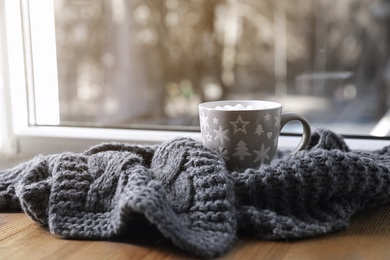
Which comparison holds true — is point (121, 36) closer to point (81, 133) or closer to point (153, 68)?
point (153, 68)

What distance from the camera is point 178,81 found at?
1.95m

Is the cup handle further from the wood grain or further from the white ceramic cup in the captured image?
the wood grain

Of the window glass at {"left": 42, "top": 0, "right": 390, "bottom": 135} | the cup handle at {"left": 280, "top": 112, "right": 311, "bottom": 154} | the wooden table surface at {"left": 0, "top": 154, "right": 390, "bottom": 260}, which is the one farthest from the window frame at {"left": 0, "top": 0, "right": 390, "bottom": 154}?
the window glass at {"left": 42, "top": 0, "right": 390, "bottom": 135}

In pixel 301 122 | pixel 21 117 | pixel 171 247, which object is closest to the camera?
pixel 171 247

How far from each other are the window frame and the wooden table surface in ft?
1.21

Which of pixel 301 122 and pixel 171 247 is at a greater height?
pixel 301 122

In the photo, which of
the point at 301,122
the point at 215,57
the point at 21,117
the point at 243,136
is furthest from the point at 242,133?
the point at 215,57

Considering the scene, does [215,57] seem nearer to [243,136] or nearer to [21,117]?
[21,117]

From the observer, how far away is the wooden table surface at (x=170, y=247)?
47 centimetres

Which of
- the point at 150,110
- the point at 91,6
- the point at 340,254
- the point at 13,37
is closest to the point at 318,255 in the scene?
the point at 340,254

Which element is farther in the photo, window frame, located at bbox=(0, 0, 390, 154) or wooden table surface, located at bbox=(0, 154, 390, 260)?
window frame, located at bbox=(0, 0, 390, 154)

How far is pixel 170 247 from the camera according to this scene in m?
0.49

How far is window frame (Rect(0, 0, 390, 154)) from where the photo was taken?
0.91 meters

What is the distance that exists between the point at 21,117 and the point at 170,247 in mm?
571
